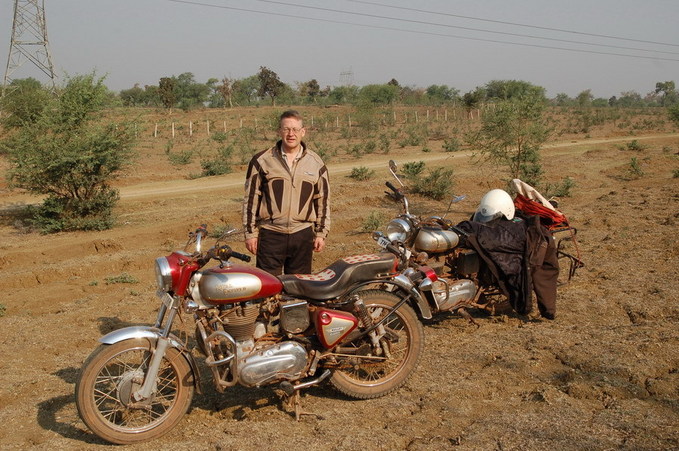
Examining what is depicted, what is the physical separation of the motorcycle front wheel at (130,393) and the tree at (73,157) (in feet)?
27.7

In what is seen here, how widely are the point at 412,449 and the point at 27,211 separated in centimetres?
1187

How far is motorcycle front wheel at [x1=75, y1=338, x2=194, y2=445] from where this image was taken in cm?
348

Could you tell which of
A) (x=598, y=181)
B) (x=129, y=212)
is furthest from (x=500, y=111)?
(x=129, y=212)

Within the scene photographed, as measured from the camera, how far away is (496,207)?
5.67 meters

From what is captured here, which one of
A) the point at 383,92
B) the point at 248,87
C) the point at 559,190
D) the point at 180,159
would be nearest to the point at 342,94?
the point at 383,92

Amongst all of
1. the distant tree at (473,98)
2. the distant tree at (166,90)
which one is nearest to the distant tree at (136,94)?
the distant tree at (166,90)

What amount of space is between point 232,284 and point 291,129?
141 centimetres

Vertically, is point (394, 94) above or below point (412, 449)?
above

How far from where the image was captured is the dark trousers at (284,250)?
4.66 m

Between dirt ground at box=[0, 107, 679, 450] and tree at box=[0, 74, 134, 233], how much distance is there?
1.77 metres

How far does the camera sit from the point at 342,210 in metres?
12.1

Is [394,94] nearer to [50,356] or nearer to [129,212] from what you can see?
[129,212]

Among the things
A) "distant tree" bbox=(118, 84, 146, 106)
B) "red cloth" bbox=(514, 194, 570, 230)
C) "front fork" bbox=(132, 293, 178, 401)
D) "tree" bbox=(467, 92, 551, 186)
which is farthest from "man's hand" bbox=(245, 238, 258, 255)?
"distant tree" bbox=(118, 84, 146, 106)

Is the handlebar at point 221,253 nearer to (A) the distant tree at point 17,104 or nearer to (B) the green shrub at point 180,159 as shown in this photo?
(A) the distant tree at point 17,104
